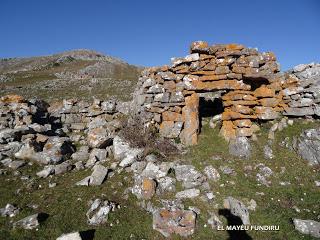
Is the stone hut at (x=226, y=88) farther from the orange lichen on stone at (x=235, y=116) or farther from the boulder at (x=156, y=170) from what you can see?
the boulder at (x=156, y=170)

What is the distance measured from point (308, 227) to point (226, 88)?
8196 mm

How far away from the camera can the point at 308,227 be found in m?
10.1

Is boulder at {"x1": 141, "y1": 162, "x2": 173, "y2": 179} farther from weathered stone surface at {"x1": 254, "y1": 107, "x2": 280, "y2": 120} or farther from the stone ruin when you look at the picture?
weathered stone surface at {"x1": 254, "y1": 107, "x2": 280, "y2": 120}

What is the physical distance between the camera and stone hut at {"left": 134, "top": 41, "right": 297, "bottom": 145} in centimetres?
1600

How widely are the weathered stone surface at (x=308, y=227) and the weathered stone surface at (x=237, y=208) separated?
65.8 inches

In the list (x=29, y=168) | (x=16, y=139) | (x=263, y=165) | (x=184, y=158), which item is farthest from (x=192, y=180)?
(x=16, y=139)

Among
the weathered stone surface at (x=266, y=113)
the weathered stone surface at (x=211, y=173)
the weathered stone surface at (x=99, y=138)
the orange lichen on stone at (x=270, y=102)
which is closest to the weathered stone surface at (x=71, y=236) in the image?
the weathered stone surface at (x=211, y=173)

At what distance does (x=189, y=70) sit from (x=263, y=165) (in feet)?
21.4

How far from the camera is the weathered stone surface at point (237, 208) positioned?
35.8ft

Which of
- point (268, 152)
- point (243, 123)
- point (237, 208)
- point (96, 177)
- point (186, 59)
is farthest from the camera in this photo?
point (186, 59)

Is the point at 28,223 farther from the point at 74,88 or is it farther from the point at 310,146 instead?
the point at 74,88

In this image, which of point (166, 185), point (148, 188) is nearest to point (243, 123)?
point (166, 185)

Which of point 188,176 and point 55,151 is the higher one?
point 55,151

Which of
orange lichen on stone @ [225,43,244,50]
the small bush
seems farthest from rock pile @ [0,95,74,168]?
orange lichen on stone @ [225,43,244,50]
